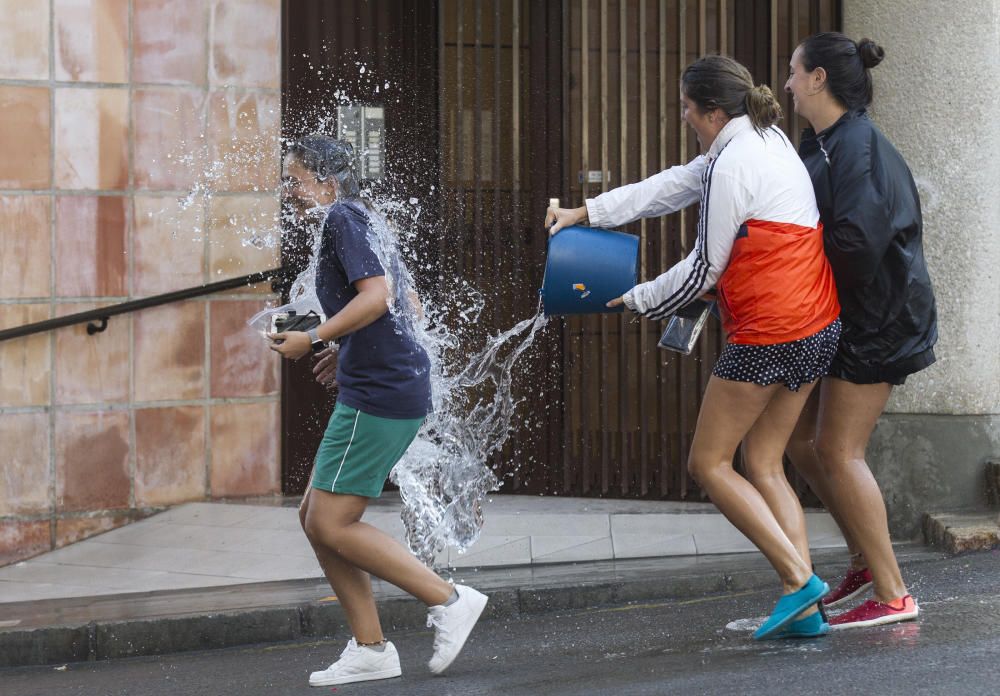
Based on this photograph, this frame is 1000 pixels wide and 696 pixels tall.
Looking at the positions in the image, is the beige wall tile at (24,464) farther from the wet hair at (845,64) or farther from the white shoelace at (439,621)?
the wet hair at (845,64)

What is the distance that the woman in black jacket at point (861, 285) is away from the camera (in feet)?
15.4

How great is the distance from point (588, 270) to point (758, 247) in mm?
622

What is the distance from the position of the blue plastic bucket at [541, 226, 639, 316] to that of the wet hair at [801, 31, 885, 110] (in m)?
0.85

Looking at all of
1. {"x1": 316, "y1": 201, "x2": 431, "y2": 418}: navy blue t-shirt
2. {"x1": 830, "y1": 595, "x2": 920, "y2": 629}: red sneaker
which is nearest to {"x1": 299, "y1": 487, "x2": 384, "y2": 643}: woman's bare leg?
{"x1": 316, "y1": 201, "x2": 431, "y2": 418}: navy blue t-shirt

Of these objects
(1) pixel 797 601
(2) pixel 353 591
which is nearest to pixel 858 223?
(1) pixel 797 601

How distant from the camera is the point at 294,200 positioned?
4.81m

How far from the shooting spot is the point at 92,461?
327 inches

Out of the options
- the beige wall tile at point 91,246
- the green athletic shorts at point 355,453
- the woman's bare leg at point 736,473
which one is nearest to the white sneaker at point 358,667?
the green athletic shorts at point 355,453

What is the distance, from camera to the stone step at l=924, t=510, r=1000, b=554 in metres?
6.89

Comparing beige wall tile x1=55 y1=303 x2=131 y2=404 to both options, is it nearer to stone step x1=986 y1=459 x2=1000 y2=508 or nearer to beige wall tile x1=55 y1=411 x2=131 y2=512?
beige wall tile x1=55 y1=411 x2=131 y2=512

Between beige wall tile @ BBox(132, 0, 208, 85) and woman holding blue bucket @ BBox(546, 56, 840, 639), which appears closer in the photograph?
woman holding blue bucket @ BBox(546, 56, 840, 639)

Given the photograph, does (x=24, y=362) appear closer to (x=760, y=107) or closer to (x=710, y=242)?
(x=710, y=242)

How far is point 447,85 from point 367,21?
2.07 ft

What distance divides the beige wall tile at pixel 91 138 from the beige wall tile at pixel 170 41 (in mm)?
230
